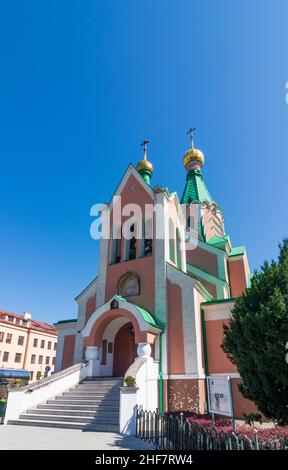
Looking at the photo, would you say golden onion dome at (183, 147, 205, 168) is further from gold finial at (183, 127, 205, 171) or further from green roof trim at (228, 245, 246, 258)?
green roof trim at (228, 245, 246, 258)

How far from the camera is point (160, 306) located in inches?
535

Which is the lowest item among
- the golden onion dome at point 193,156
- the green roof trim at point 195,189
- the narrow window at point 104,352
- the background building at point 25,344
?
the narrow window at point 104,352

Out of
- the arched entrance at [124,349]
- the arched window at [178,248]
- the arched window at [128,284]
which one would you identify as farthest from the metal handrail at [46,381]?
the arched window at [178,248]

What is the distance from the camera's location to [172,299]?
13617 mm

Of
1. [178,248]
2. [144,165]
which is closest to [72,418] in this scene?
[178,248]

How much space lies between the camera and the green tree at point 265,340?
23.9 ft

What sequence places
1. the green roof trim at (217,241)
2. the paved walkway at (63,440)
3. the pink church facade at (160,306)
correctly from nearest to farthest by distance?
the paved walkway at (63,440) → the pink church facade at (160,306) → the green roof trim at (217,241)

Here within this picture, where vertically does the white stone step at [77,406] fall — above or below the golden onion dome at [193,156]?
below

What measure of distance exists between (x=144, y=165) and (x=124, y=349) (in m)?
11.6

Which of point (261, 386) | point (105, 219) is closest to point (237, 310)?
point (261, 386)

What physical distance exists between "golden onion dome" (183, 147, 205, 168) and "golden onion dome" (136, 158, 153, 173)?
319 inches

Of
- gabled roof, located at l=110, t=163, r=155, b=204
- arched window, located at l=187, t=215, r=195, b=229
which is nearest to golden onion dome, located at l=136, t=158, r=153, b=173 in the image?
gabled roof, located at l=110, t=163, r=155, b=204

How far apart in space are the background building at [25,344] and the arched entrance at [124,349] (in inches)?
1082

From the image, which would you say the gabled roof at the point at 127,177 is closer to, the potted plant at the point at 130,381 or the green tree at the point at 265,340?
the green tree at the point at 265,340
